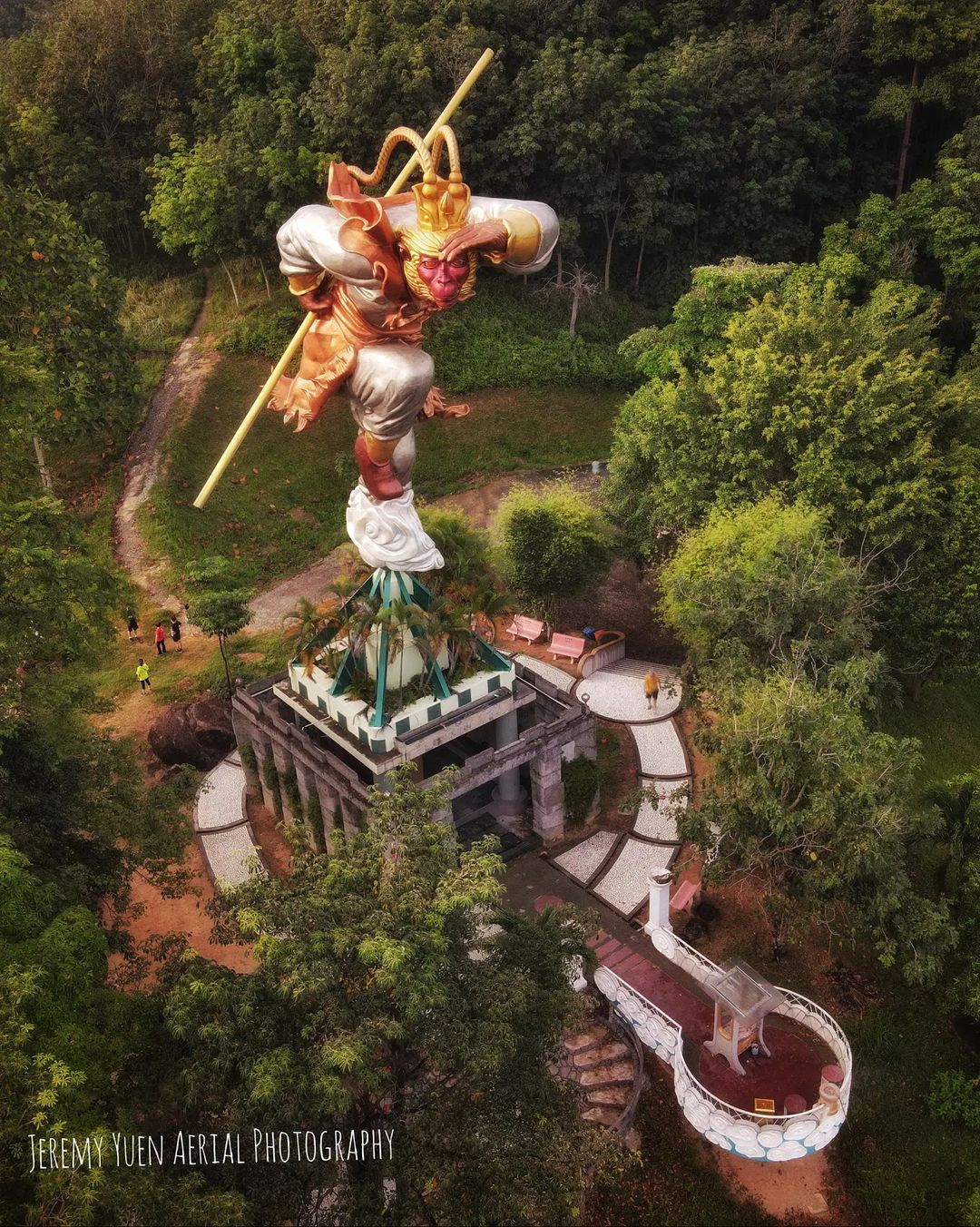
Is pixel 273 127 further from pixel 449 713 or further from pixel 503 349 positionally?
pixel 449 713

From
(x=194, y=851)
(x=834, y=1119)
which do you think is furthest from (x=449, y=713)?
(x=834, y=1119)

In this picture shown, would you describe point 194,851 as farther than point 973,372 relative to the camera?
No

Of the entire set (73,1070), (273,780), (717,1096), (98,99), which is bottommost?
(273,780)

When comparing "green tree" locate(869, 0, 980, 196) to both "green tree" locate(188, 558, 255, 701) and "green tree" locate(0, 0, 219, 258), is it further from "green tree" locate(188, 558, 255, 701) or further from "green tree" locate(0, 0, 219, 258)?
"green tree" locate(188, 558, 255, 701)

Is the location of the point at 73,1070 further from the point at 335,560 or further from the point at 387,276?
the point at 335,560

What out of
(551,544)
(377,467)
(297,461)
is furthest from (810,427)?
(297,461)

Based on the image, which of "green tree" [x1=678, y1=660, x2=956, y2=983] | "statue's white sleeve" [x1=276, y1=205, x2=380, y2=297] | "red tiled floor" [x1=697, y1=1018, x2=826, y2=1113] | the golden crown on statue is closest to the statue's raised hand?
the golden crown on statue

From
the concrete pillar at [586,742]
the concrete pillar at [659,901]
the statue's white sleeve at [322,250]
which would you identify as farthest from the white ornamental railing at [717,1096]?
the statue's white sleeve at [322,250]
